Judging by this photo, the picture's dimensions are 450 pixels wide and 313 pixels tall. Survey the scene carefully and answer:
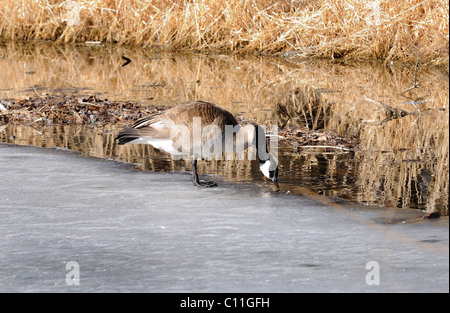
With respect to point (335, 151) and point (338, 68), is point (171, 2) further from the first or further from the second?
Answer: point (335, 151)

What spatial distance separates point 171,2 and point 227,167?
940 cm

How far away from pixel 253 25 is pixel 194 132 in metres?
9.26

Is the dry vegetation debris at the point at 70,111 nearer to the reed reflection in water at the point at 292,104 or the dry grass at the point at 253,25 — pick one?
the reed reflection in water at the point at 292,104

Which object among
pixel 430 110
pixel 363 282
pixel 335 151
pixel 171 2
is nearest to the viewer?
pixel 363 282

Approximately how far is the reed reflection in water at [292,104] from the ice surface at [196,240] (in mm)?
658

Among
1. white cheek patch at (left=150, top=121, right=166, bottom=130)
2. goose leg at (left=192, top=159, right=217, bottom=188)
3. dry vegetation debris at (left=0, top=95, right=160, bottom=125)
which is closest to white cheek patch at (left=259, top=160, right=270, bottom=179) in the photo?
goose leg at (left=192, top=159, right=217, bottom=188)

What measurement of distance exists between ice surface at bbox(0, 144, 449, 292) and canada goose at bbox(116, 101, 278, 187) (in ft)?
0.88

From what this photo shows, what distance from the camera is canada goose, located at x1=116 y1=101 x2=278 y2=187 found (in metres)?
6.12

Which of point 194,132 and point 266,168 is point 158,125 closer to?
point 194,132

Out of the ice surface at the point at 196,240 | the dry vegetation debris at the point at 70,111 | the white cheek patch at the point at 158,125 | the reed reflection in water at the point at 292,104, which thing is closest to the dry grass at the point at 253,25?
the reed reflection in water at the point at 292,104

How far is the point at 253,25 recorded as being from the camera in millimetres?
15008

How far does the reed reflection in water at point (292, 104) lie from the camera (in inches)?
253

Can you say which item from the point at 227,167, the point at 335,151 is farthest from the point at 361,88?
the point at 227,167

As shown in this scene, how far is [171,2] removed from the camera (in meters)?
15.6
